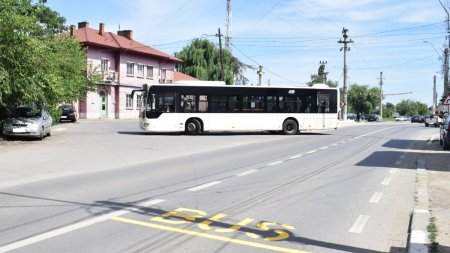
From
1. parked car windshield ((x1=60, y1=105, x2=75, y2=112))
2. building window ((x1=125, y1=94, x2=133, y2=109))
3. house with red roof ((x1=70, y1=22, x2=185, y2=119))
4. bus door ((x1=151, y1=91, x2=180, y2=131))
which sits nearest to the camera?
bus door ((x1=151, y1=91, x2=180, y2=131))

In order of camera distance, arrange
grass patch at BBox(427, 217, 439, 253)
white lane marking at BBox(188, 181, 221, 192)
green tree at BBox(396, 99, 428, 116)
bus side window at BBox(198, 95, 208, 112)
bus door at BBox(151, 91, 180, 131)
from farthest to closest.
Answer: green tree at BBox(396, 99, 428, 116) < bus side window at BBox(198, 95, 208, 112) < bus door at BBox(151, 91, 180, 131) < white lane marking at BBox(188, 181, 221, 192) < grass patch at BBox(427, 217, 439, 253)

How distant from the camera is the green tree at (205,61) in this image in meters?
71.4

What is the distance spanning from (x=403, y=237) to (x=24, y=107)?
21.8 m

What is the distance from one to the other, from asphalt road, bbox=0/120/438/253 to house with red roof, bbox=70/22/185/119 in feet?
119

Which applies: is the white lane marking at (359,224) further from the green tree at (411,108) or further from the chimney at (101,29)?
the green tree at (411,108)

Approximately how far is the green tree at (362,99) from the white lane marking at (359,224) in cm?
12733

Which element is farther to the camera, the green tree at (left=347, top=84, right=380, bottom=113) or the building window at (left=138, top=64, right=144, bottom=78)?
the green tree at (left=347, top=84, right=380, bottom=113)

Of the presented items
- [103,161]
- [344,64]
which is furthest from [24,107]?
[344,64]

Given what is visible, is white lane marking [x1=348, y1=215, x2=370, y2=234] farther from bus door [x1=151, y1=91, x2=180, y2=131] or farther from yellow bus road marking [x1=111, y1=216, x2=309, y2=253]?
bus door [x1=151, y1=91, x2=180, y2=131]

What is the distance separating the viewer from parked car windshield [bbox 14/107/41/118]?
23961 millimetres

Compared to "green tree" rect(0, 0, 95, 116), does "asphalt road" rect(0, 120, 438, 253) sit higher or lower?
lower

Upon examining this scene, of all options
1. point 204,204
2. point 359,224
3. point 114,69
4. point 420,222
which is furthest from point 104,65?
point 420,222

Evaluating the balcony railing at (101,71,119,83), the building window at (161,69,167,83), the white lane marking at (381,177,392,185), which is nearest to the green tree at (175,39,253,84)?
the building window at (161,69,167,83)

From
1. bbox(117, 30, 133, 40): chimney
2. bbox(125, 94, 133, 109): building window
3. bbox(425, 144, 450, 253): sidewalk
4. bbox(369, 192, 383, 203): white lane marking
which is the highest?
bbox(117, 30, 133, 40): chimney
